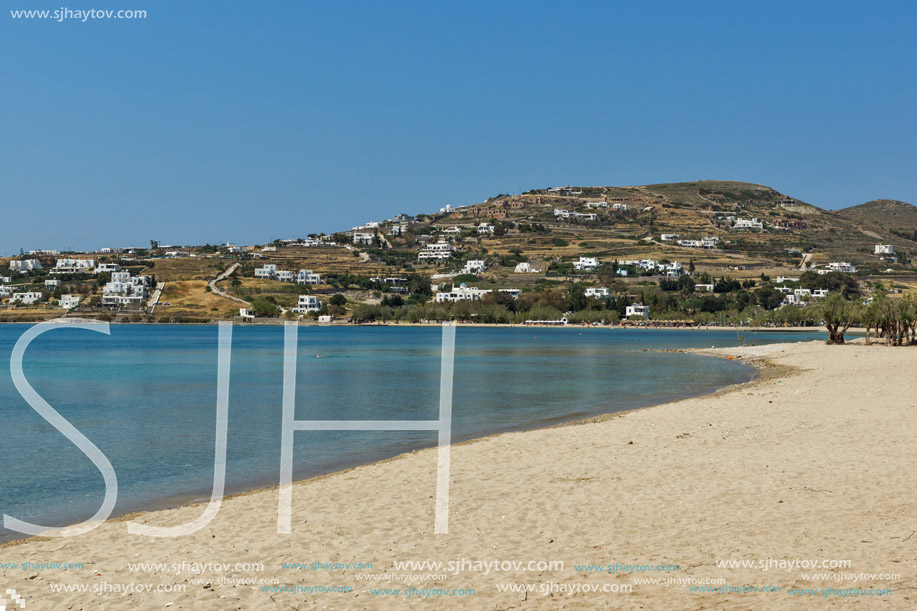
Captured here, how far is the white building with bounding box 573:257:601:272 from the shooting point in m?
155

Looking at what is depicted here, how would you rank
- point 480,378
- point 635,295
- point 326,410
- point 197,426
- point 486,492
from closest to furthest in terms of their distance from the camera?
1. point 486,492
2. point 197,426
3. point 326,410
4. point 480,378
5. point 635,295

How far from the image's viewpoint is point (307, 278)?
154 meters

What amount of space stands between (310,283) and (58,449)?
139 metres

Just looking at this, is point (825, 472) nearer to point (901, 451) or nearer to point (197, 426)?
point (901, 451)

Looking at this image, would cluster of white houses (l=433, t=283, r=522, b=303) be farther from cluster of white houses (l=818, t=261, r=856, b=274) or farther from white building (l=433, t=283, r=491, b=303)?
cluster of white houses (l=818, t=261, r=856, b=274)

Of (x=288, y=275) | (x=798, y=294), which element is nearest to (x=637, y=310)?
(x=798, y=294)

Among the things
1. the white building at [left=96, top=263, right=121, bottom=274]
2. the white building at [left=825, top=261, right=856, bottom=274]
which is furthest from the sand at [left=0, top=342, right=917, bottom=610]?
the white building at [left=96, top=263, right=121, bottom=274]

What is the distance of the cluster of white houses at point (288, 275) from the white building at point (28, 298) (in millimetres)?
38281

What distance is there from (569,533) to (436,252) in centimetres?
17765

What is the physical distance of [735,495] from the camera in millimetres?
8859

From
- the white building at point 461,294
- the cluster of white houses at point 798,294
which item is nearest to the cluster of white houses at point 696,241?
the cluster of white houses at point 798,294

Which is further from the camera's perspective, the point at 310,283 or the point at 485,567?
the point at 310,283

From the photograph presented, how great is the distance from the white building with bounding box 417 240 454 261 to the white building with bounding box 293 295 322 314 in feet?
155

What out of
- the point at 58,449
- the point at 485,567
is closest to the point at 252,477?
the point at 58,449
